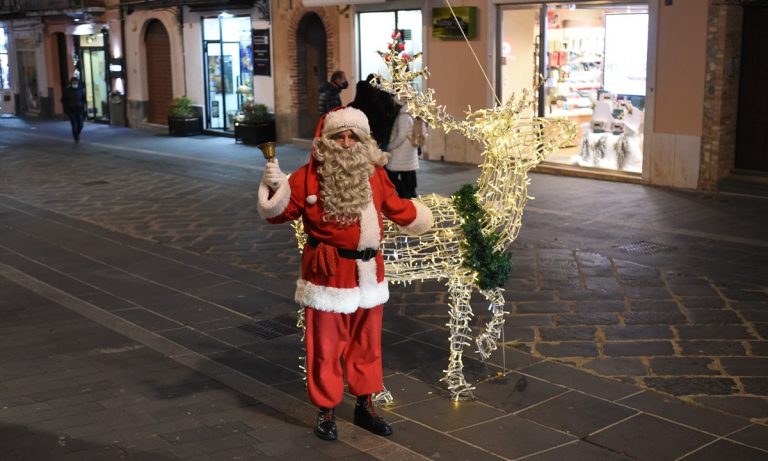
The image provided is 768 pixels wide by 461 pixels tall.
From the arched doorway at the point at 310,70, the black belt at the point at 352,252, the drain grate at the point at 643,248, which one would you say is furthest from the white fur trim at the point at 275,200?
the arched doorway at the point at 310,70

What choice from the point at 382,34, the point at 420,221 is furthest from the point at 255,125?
the point at 420,221

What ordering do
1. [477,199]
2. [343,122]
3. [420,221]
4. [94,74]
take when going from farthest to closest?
[94,74] < [477,199] < [420,221] < [343,122]

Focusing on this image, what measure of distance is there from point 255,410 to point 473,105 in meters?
11.6

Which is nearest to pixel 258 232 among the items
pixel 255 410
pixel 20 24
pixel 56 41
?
pixel 255 410

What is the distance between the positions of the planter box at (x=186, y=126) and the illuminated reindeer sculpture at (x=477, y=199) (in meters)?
17.6

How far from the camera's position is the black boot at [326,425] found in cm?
504

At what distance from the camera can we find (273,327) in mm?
7164

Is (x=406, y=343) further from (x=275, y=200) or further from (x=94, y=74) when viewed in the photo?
(x=94, y=74)

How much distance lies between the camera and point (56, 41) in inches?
1178

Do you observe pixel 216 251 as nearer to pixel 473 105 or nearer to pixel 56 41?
pixel 473 105

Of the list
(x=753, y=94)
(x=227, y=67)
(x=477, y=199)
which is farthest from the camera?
(x=227, y=67)

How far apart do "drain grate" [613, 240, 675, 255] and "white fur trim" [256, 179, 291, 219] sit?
5.38 meters

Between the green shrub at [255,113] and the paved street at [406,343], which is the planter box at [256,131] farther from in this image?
the paved street at [406,343]

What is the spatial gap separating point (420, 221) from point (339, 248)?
53 centimetres
